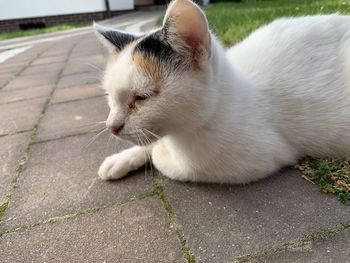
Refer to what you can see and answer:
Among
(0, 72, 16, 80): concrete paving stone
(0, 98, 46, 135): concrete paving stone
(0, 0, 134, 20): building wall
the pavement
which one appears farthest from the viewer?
(0, 0, 134, 20): building wall

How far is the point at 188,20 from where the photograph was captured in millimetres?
1320

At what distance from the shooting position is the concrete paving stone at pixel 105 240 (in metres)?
1.27

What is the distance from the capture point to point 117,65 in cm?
152

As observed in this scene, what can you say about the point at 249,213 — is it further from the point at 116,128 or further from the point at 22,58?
the point at 22,58

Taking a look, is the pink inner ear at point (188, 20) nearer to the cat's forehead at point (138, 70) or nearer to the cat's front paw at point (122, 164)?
the cat's forehead at point (138, 70)

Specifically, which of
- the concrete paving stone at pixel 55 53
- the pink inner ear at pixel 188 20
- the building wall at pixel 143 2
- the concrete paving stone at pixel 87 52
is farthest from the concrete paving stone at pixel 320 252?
the building wall at pixel 143 2

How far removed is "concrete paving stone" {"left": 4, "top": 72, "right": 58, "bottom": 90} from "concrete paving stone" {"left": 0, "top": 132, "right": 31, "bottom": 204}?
63.6 inches

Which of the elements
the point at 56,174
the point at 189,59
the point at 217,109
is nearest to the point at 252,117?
the point at 217,109

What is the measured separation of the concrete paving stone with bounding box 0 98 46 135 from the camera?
2686mm

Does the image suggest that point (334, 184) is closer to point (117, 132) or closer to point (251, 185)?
point (251, 185)

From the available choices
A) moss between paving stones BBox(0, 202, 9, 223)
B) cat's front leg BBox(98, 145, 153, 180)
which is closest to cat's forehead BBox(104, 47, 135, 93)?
cat's front leg BBox(98, 145, 153, 180)

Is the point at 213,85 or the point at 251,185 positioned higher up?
the point at 213,85

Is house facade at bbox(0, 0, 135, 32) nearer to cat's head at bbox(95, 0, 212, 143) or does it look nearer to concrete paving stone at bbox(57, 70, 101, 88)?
concrete paving stone at bbox(57, 70, 101, 88)

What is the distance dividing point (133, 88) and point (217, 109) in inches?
15.0
